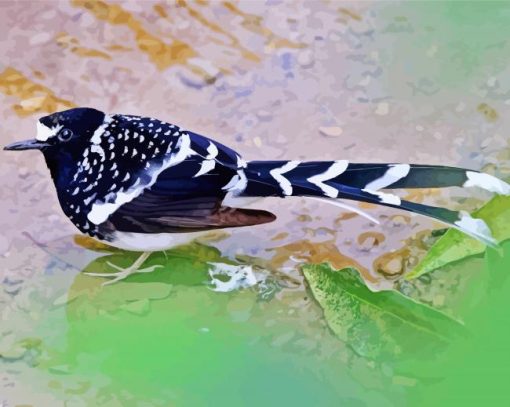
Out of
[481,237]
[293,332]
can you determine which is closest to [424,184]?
[481,237]

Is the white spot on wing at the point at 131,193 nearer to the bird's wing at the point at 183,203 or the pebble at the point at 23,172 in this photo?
the bird's wing at the point at 183,203

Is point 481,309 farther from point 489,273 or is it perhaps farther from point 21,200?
point 21,200

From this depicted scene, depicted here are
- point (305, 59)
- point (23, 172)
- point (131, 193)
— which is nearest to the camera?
point (131, 193)

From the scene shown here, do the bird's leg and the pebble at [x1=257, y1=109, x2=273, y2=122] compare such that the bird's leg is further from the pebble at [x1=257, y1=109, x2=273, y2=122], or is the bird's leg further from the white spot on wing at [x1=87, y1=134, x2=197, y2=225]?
the pebble at [x1=257, y1=109, x2=273, y2=122]

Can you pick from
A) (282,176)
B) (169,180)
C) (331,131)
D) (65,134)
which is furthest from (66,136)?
(331,131)

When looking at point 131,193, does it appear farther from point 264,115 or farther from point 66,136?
point 264,115
